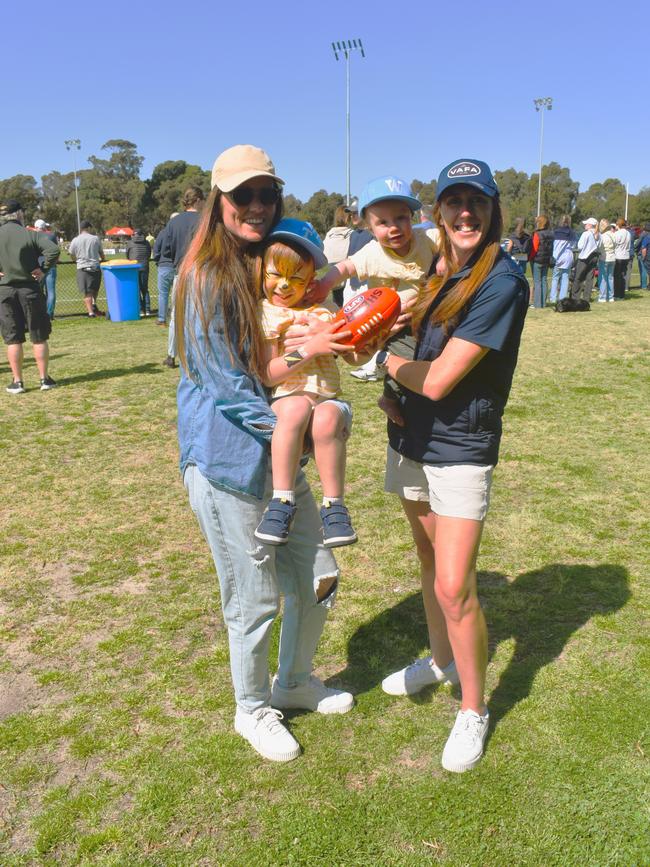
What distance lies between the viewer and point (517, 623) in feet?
12.5

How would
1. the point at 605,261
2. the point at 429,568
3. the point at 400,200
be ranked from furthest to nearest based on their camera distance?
the point at 605,261
the point at 429,568
the point at 400,200

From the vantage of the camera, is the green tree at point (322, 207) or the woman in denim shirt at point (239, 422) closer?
the woman in denim shirt at point (239, 422)

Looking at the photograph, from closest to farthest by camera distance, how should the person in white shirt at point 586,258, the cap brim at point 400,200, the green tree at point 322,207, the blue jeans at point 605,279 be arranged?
the cap brim at point 400,200
the person in white shirt at point 586,258
the blue jeans at point 605,279
the green tree at point 322,207

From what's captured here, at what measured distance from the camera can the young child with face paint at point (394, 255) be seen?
2.80 meters

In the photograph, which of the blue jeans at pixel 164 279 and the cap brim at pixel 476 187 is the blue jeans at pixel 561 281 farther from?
the cap brim at pixel 476 187

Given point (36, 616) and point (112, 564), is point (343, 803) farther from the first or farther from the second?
point (112, 564)

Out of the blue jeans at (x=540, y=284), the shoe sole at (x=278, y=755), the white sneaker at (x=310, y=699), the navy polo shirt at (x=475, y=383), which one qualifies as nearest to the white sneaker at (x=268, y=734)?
the shoe sole at (x=278, y=755)

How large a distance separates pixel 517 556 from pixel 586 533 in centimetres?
61

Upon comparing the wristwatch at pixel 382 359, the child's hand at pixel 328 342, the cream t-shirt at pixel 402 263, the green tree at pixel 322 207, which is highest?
the green tree at pixel 322 207

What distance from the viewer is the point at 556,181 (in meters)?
94.8

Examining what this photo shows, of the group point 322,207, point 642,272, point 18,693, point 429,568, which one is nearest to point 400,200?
point 429,568

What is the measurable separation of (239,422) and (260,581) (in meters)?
0.60

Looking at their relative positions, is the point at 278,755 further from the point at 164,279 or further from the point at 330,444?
the point at 164,279

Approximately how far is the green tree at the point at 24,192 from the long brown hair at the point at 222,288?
252 ft
